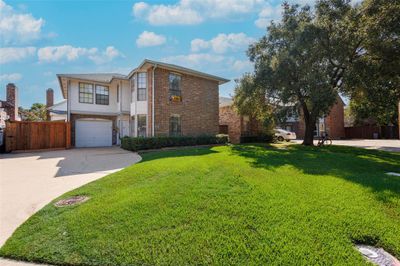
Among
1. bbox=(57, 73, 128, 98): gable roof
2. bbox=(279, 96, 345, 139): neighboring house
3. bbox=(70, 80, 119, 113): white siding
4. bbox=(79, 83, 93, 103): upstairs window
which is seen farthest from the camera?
bbox=(279, 96, 345, 139): neighboring house

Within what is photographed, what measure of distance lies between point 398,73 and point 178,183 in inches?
518

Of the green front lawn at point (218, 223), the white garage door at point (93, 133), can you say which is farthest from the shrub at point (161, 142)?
the green front lawn at point (218, 223)

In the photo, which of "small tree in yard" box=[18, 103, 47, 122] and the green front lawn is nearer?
the green front lawn

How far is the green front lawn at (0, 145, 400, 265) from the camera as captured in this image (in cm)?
293

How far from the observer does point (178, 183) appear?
5340 millimetres

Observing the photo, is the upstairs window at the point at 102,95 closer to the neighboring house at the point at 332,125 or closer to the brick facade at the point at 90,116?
the brick facade at the point at 90,116

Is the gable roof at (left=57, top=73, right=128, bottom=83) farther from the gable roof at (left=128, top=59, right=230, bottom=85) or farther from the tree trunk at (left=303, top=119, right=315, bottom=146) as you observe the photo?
the tree trunk at (left=303, top=119, right=315, bottom=146)

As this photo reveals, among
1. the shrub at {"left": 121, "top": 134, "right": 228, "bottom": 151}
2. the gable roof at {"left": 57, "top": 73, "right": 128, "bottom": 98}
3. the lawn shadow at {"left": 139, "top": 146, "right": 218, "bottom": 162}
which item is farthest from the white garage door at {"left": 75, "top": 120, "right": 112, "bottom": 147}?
the lawn shadow at {"left": 139, "top": 146, "right": 218, "bottom": 162}

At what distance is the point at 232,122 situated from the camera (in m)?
20.8

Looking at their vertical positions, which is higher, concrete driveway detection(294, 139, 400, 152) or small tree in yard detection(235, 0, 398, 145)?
small tree in yard detection(235, 0, 398, 145)

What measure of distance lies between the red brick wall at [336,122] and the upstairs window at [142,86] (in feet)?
83.7

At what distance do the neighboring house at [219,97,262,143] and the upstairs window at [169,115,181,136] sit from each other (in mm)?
5814

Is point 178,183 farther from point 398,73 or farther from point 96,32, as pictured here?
point 398,73

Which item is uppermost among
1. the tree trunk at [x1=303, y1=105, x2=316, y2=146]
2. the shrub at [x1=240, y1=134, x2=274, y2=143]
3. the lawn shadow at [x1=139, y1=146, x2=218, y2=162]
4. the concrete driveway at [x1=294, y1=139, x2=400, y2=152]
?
the tree trunk at [x1=303, y1=105, x2=316, y2=146]
